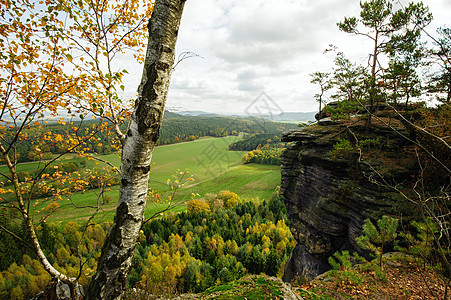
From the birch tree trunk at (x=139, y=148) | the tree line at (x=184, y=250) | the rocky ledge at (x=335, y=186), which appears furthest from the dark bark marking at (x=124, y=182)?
the tree line at (x=184, y=250)

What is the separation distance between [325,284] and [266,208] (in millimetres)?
39219

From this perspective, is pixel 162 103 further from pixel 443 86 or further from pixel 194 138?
pixel 194 138

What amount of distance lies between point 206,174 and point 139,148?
63230 millimetres

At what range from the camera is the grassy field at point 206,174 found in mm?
42531

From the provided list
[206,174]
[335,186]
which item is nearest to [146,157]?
[335,186]

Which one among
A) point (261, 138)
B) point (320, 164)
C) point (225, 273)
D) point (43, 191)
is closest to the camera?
point (43, 191)

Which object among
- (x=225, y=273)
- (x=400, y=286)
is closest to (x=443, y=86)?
(x=400, y=286)

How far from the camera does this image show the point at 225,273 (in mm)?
24188

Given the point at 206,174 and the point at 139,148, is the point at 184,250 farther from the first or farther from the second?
the point at 206,174

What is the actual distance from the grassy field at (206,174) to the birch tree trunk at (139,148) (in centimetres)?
3685

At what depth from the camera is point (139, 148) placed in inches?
89.2

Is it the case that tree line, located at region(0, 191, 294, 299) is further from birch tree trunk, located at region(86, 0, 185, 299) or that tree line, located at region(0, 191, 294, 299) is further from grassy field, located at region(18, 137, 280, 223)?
birch tree trunk, located at region(86, 0, 185, 299)

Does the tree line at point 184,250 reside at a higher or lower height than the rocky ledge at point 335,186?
lower

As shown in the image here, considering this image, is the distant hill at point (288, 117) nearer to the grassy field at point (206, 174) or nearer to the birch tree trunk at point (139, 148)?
the birch tree trunk at point (139, 148)
